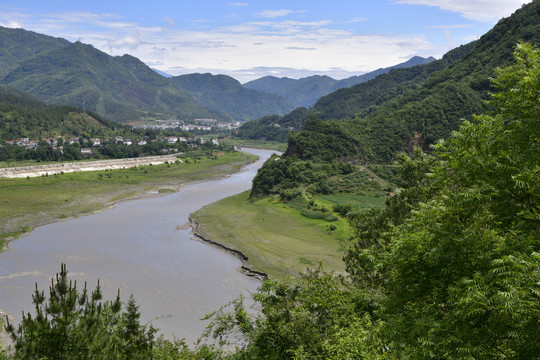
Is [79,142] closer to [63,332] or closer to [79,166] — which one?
[79,166]

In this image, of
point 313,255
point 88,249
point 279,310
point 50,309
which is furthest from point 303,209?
point 50,309

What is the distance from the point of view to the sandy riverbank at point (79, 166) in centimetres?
8819

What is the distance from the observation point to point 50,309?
1123 cm

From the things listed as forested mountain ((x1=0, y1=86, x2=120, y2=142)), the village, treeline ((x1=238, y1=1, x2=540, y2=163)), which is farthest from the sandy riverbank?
treeline ((x1=238, y1=1, x2=540, y2=163))

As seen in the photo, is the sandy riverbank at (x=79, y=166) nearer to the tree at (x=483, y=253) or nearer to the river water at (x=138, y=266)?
the river water at (x=138, y=266)

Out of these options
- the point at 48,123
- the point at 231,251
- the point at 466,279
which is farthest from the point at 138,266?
the point at 48,123

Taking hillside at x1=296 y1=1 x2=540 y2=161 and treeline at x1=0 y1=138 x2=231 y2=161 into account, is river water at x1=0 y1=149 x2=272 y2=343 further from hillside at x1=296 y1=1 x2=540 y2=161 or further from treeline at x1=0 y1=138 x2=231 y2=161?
treeline at x1=0 y1=138 x2=231 y2=161

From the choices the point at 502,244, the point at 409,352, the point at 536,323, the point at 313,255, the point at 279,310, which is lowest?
the point at 313,255

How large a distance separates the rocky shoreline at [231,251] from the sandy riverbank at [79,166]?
5315 cm

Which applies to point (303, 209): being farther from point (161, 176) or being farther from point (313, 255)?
point (161, 176)

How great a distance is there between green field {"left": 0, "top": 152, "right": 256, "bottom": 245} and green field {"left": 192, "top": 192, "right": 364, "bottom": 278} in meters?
21.0

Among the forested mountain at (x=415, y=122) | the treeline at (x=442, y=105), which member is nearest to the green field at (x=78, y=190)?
the forested mountain at (x=415, y=122)

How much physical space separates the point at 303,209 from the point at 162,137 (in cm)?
12864

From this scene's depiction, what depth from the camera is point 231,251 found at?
44062 mm
